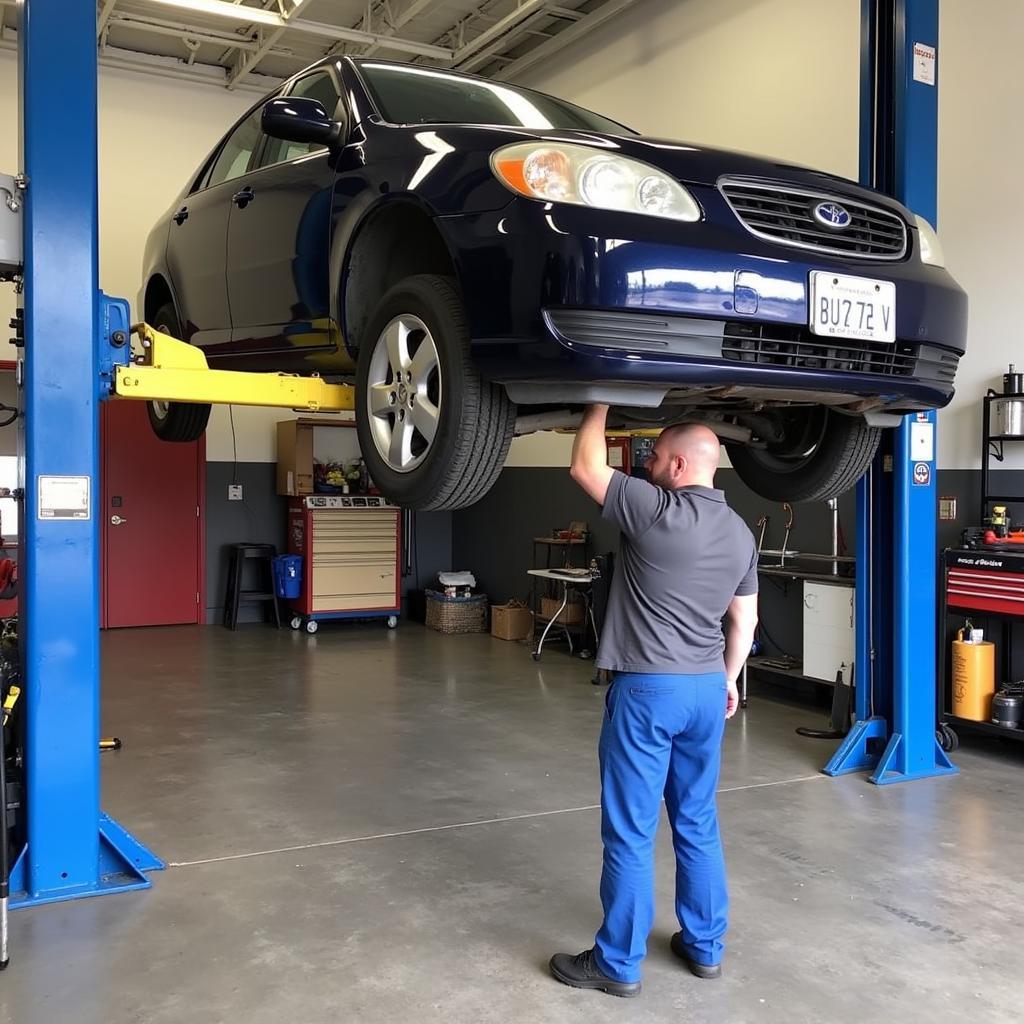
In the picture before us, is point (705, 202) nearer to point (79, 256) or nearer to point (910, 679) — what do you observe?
point (79, 256)

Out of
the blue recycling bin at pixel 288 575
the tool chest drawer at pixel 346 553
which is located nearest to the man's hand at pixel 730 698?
the tool chest drawer at pixel 346 553

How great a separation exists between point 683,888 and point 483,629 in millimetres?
Result: 6369

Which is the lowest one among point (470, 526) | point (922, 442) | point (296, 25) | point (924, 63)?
point (470, 526)

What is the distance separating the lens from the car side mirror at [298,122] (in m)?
2.72

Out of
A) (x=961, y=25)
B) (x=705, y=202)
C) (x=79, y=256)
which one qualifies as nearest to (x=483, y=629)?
(x=961, y=25)

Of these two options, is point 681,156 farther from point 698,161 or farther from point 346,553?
point 346,553

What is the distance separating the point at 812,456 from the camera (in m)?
3.32

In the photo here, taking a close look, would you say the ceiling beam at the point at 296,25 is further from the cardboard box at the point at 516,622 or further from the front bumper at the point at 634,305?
the front bumper at the point at 634,305

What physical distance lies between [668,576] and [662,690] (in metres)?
0.27

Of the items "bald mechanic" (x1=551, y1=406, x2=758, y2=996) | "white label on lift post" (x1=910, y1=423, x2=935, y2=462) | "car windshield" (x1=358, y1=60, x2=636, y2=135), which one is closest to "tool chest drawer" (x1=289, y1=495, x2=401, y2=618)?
"white label on lift post" (x1=910, y1=423, x2=935, y2=462)

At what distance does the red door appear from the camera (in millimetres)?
8586

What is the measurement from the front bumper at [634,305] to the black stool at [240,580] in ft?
22.2

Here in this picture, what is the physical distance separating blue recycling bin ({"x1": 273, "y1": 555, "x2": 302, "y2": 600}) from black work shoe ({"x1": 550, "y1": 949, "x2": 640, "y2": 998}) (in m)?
6.32

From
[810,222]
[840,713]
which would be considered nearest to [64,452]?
[810,222]
